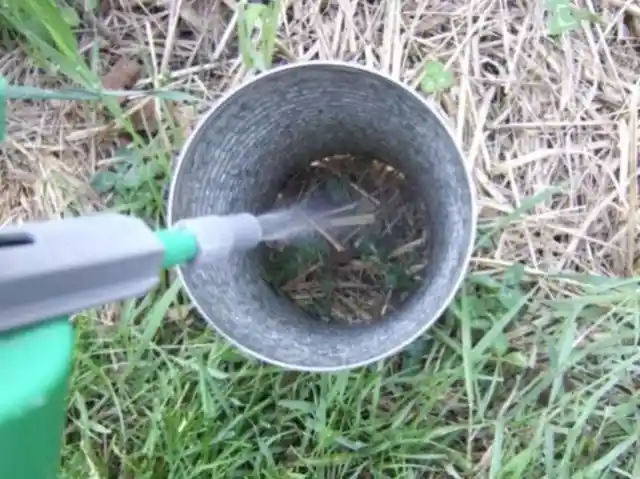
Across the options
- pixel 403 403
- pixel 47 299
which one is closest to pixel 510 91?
pixel 403 403

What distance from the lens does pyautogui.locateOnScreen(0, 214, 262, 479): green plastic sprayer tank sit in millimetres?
635

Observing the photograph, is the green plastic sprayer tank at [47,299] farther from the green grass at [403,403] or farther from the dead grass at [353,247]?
A: the dead grass at [353,247]

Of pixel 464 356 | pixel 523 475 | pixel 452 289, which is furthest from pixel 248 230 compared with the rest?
pixel 523 475

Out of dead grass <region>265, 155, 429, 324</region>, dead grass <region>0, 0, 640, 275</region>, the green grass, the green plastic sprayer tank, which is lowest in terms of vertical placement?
the green grass

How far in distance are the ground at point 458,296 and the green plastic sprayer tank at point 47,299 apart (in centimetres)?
45

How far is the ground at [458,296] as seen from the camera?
114 centimetres

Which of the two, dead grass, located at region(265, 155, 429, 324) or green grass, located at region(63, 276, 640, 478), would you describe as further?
dead grass, located at region(265, 155, 429, 324)

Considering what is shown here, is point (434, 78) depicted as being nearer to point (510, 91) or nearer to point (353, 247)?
point (510, 91)

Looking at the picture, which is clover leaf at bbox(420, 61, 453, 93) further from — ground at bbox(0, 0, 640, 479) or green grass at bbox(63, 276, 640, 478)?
green grass at bbox(63, 276, 640, 478)

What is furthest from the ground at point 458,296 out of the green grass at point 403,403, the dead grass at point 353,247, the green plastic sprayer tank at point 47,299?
the green plastic sprayer tank at point 47,299

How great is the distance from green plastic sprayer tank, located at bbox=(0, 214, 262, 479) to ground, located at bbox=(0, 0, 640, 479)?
0.45 meters

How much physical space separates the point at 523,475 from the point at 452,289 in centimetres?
29

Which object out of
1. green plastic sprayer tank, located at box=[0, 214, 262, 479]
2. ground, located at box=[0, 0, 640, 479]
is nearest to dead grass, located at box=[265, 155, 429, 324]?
ground, located at box=[0, 0, 640, 479]

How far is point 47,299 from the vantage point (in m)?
0.65
